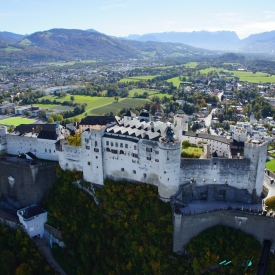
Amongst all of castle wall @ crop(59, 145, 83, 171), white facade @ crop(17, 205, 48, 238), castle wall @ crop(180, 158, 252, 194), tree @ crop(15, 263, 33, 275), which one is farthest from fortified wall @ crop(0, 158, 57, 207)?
castle wall @ crop(180, 158, 252, 194)

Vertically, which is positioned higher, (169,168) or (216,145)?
(169,168)

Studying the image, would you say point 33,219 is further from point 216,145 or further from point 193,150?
point 216,145

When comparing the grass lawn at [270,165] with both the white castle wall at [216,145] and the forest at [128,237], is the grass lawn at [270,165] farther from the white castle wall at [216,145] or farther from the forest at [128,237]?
the forest at [128,237]

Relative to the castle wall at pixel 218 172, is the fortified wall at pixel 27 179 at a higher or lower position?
lower

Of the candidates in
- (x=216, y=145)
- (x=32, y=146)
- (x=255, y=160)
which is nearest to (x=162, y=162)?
(x=255, y=160)

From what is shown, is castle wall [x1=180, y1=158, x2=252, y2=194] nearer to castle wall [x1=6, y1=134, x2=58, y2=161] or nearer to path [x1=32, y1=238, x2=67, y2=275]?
path [x1=32, y1=238, x2=67, y2=275]

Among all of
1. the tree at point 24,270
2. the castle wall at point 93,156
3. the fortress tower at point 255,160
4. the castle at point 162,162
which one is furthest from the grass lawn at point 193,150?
the tree at point 24,270
